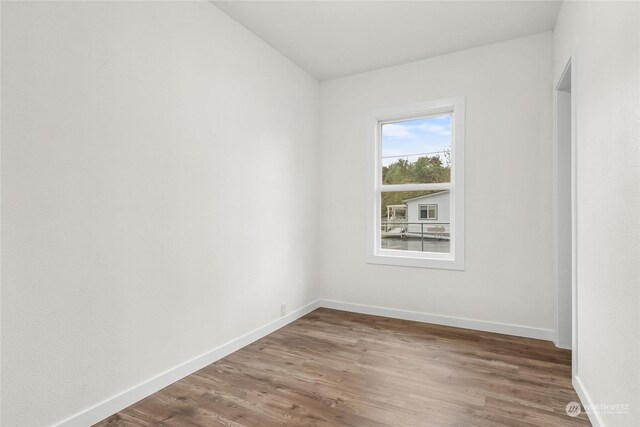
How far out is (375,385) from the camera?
2.31 meters

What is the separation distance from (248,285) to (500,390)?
2.06m

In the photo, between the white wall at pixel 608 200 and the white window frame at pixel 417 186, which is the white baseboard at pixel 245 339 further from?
the white wall at pixel 608 200

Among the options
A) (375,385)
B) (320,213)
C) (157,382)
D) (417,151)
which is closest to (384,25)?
(417,151)

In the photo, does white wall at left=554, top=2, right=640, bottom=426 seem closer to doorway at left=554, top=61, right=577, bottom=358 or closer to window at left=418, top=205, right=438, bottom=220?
doorway at left=554, top=61, right=577, bottom=358

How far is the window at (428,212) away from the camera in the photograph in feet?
12.2

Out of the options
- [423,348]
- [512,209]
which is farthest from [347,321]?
[512,209]

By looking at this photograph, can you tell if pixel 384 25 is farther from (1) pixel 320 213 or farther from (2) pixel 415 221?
(1) pixel 320 213

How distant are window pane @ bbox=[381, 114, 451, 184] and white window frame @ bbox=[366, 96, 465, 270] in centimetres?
7

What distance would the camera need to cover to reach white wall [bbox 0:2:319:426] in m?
1.63

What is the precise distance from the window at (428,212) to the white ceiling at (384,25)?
157 centimetres

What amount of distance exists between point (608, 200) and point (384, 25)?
2228mm

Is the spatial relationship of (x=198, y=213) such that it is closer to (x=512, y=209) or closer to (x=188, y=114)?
(x=188, y=114)

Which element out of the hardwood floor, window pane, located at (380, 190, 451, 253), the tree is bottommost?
the hardwood floor

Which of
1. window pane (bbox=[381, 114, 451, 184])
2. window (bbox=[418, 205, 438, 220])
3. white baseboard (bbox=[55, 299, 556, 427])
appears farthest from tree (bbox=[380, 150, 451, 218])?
white baseboard (bbox=[55, 299, 556, 427])
